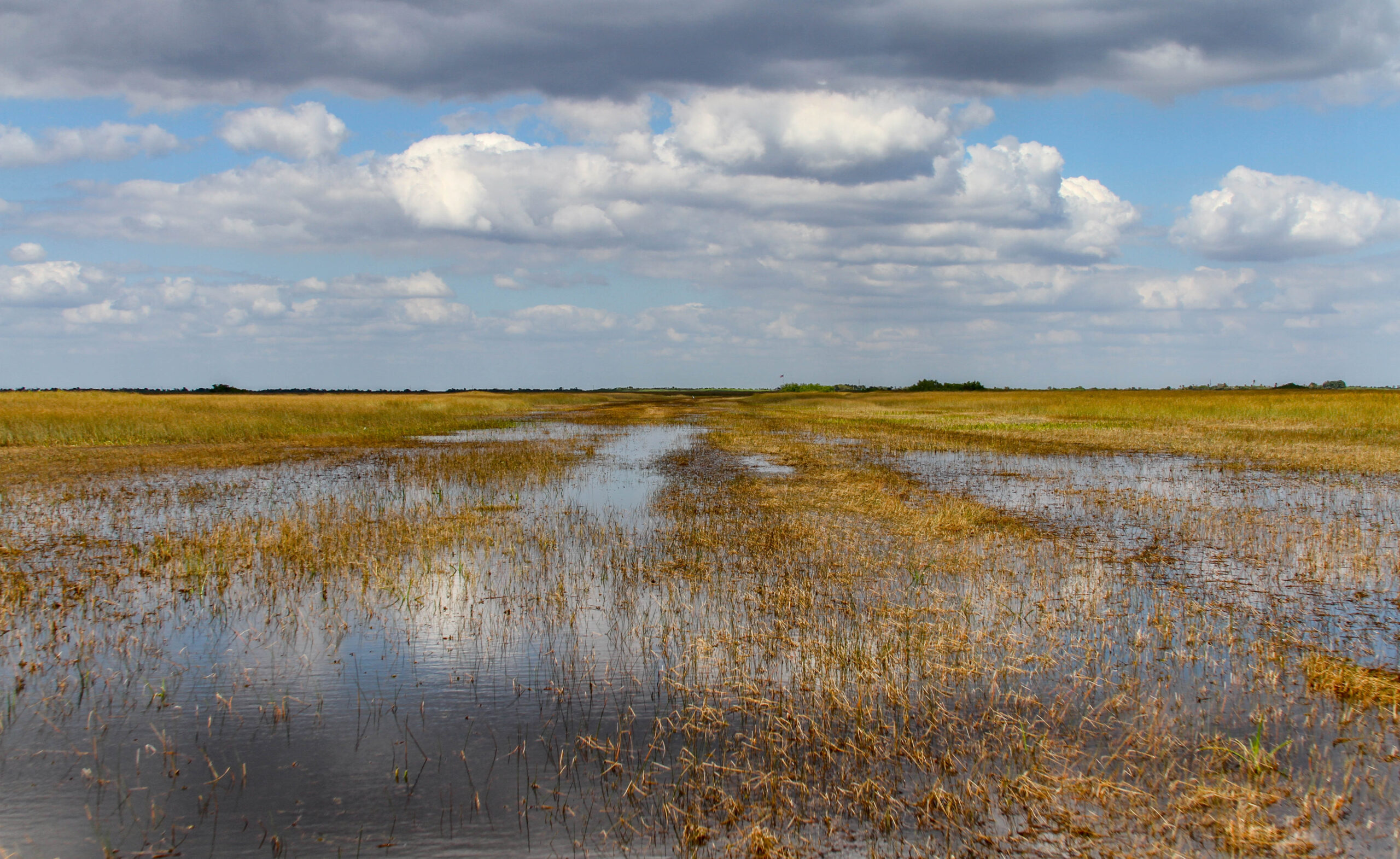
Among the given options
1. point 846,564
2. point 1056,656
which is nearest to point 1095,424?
point 846,564

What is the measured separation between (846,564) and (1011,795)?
663 cm

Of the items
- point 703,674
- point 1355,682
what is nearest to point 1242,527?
point 1355,682

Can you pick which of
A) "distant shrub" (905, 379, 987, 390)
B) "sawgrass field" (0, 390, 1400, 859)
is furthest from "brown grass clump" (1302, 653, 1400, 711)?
"distant shrub" (905, 379, 987, 390)

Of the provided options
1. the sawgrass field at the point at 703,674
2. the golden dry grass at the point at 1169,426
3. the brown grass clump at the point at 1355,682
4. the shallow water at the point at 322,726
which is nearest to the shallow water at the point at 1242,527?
the sawgrass field at the point at 703,674

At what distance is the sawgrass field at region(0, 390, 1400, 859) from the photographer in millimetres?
5152

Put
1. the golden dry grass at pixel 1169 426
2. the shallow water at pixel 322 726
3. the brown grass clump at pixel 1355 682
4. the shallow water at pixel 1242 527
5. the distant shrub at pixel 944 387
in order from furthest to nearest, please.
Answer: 1. the distant shrub at pixel 944 387
2. the golden dry grass at pixel 1169 426
3. the shallow water at pixel 1242 527
4. the brown grass clump at pixel 1355 682
5. the shallow water at pixel 322 726

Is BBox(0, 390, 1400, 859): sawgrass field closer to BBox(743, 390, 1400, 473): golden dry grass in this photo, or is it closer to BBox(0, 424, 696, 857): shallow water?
BBox(0, 424, 696, 857): shallow water

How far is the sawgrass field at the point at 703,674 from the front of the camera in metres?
5.15

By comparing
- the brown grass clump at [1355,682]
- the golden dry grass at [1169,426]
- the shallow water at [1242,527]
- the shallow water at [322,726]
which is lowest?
the shallow water at [322,726]

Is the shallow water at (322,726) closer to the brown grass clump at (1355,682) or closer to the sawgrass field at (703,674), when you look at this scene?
the sawgrass field at (703,674)

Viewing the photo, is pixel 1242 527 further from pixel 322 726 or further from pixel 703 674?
pixel 322 726

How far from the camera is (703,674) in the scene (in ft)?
25.1

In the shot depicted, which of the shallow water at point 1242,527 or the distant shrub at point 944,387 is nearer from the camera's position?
the shallow water at point 1242,527

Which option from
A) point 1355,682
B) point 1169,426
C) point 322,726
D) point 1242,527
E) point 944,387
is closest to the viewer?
point 322,726
